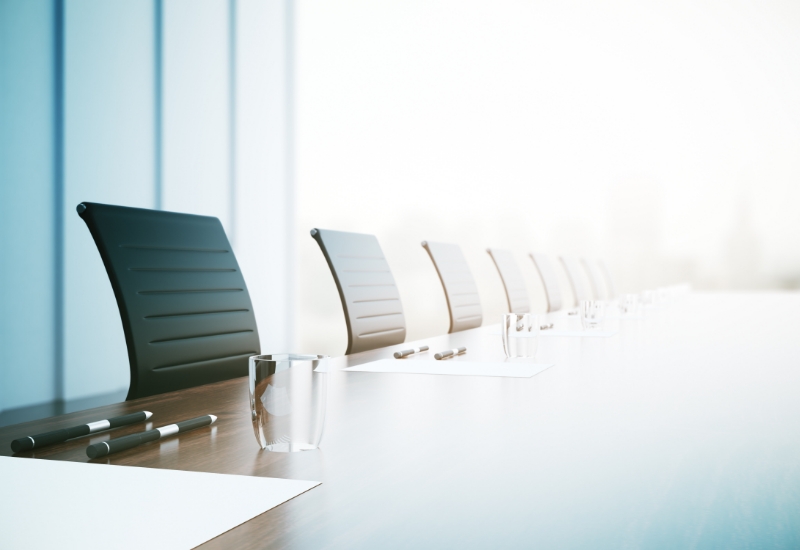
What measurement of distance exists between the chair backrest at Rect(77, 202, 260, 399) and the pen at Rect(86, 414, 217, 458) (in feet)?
2.54

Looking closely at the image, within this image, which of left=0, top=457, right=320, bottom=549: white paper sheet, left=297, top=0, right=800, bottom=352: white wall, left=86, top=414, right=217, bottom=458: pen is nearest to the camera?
left=0, top=457, right=320, bottom=549: white paper sheet

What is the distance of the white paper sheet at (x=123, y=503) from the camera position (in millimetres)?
442

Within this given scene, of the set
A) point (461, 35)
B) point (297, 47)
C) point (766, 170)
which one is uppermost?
point (461, 35)

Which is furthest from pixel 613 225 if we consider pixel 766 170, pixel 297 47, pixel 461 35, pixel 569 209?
pixel 297 47

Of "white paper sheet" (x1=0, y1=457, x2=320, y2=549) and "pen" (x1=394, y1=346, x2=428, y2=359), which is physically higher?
"pen" (x1=394, y1=346, x2=428, y2=359)

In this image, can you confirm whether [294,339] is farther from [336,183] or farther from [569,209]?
[569,209]

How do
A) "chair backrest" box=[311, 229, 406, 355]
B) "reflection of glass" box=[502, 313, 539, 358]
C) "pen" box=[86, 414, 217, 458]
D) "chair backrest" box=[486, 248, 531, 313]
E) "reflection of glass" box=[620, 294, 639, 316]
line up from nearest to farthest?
"pen" box=[86, 414, 217, 458]
"reflection of glass" box=[502, 313, 539, 358]
"chair backrest" box=[311, 229, 406, 355]
"reflection of glass" box=[620, 294, 639, 316]
"chair backrest" box=[486, 248, 531, 313]

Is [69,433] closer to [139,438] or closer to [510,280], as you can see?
[139,438]

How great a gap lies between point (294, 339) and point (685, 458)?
17.7ft

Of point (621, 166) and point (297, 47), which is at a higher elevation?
point (297, 47)

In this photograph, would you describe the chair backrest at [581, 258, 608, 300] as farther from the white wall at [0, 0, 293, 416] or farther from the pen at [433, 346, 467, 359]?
the pen at [433, 346, 467, 359]

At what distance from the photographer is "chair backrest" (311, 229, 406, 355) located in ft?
7.73

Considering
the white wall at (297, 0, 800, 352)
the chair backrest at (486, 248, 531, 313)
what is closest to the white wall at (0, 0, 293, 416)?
the white wall at (297, 0, 800, 352)

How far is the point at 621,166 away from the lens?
847 cm
